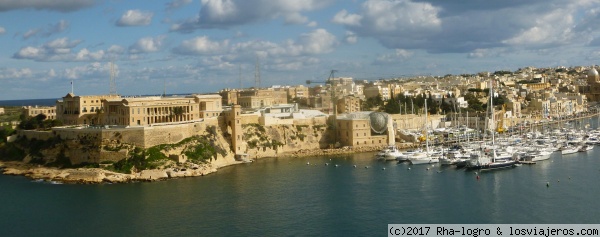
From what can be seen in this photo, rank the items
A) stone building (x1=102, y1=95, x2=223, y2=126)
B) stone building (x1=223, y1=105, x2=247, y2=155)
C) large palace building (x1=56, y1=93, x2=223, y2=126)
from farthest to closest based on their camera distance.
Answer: stone building (x1=223, y1=105, x2=247, y2=155)
large palace building (x1=56, y1=93, x2=223, y2=126)
stone building (x1=102, y1=95, x2=223, y2=126)

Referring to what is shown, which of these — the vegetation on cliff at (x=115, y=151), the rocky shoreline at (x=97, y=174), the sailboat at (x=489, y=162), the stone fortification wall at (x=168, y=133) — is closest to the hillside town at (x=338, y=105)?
the stone fortification wall at (x=168, y=133)

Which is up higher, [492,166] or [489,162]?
[489,162]

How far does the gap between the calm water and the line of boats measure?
0.66 metres

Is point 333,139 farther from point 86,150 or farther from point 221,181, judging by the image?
point 86,150

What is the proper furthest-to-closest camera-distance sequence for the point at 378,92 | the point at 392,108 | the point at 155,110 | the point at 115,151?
the point at 378,92 < the point at 392,108 < the point at 155,110 < the point at 115,151

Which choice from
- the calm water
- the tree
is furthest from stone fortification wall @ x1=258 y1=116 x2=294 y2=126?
the tree

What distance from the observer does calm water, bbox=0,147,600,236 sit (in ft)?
45.0

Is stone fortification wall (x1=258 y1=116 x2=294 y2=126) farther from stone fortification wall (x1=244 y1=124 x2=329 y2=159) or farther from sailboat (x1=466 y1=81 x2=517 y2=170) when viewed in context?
sailboat (x1=466 y1=81 x2=517 y2=170)

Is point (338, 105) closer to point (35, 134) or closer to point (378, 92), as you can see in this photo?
point (378, 92)

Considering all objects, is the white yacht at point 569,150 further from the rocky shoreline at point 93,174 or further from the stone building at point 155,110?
the stone building at point 155,110

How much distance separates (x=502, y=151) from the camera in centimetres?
2302

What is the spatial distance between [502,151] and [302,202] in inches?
414

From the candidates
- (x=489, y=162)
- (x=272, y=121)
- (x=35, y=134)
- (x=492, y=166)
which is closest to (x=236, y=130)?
(x=272, y=121)

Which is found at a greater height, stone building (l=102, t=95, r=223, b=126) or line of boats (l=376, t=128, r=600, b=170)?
stone building (l=102, t=95, r=223, b=126)
